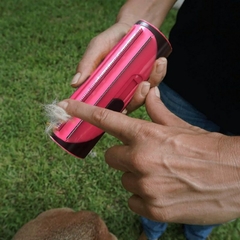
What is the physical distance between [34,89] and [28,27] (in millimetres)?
568

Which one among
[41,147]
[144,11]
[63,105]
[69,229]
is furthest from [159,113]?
[41,147]

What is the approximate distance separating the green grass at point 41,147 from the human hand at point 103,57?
79cm

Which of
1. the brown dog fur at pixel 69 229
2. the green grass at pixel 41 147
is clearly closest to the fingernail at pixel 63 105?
the brown dog fur at pixel 69 229

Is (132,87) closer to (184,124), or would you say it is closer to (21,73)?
(184,124)

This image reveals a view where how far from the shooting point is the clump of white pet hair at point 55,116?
28.9 inches

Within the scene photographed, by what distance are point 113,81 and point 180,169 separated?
259mm

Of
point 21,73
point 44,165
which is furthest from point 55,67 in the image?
point 44,165

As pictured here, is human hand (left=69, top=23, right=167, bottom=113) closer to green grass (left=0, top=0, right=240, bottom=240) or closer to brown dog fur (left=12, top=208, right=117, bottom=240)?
brown dog fur (left=12, top=208, right=117, bottom=240)

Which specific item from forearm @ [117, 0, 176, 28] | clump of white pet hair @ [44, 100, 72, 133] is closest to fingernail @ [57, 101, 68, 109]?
clump of white pet hair @ [44, 100, 72, 133]

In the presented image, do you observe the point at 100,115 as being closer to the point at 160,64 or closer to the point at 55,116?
the point at 55,116

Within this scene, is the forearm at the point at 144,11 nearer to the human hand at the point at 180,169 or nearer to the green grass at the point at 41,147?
the human hand at the point at 180,169

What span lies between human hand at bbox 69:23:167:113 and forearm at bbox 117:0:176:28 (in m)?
0.04

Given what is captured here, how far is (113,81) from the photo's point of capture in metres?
0.78

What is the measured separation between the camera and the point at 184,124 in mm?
714
